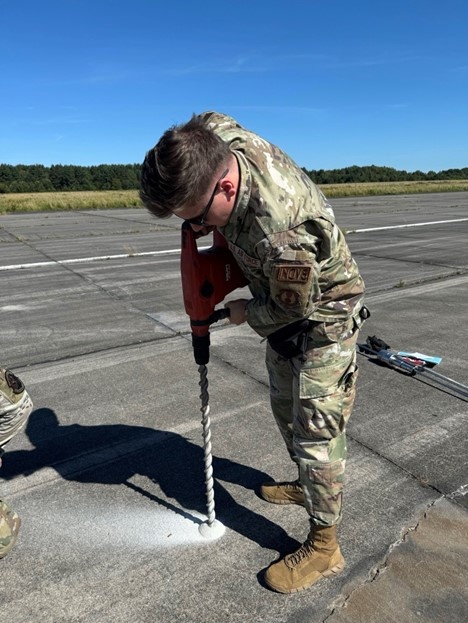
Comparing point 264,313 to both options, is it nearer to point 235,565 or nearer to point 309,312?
point 309,312

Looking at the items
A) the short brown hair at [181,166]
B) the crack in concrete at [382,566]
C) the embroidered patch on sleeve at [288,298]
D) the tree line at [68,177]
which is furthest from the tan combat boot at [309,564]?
the tree line at [68,177]

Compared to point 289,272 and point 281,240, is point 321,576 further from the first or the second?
point 281,240

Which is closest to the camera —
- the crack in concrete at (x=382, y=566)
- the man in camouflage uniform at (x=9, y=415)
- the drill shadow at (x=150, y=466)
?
the crack in concrete at (x=382, y=566)

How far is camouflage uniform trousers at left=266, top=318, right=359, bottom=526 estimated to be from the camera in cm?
203

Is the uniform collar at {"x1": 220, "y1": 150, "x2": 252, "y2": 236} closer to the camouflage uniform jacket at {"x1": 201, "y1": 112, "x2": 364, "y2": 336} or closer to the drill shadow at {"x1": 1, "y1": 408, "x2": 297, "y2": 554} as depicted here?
the camouflage uniform jacket at {"x1": 201, "y1": 112, "x2": 364, "y2": 336}

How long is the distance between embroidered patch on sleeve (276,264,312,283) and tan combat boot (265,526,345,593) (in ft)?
3.78

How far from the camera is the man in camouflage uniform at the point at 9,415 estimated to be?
225cm

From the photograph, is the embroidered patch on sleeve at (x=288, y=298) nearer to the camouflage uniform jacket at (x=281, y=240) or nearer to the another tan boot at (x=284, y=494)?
the camouflage uniform jacket at (x=281, y=240)

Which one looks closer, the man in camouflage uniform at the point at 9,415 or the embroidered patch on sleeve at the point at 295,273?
the embroidered patch on sleeve at the point at 295,273

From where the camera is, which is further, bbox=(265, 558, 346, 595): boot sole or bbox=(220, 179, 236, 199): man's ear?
bbox=(265, 558, 346, 595): boot sole

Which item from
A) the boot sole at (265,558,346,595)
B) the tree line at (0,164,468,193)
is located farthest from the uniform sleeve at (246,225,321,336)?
the tree line at (0,164,468,193)

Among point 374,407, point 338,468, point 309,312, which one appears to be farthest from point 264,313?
point 374,407

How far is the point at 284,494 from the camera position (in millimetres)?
2666

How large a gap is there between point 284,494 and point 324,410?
0.86 meters
